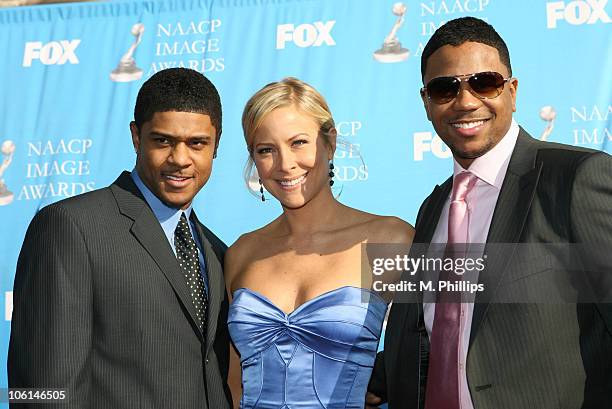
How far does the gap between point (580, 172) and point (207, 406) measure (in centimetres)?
167

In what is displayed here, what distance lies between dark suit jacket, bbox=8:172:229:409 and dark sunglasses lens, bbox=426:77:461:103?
1226mm

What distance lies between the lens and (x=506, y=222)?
2.50 m

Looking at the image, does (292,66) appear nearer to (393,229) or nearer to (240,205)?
(240,205)

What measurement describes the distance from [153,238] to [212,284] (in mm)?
362

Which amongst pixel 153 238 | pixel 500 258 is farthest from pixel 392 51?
pixel 500 258

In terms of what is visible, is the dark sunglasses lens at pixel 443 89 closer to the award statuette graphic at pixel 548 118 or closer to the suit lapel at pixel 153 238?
the suit lapel at pixel 153 238

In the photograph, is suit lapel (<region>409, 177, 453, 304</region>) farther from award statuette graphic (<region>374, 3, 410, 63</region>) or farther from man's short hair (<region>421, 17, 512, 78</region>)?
award statuette graphic (<region>374, 3, 410, 63</region>)

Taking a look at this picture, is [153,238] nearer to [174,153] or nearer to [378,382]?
[174,153]

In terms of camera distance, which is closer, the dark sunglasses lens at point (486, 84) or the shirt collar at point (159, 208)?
the dark sunglasses lens at point (486, 84)

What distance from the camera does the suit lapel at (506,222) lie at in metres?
2.45

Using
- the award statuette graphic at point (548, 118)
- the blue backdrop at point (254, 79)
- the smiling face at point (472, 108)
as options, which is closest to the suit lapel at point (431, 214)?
the smiling face at point (472, 108)

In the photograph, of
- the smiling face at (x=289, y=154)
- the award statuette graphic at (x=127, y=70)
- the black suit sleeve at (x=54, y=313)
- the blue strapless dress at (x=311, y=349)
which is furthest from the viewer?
the award statuette graphic at (x=127, y=70)

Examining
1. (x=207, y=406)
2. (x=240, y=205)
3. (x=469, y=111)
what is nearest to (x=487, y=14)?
(x=240, y=205)

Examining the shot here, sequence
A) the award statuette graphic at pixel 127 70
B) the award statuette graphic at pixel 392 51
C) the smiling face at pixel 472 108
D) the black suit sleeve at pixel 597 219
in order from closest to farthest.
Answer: the black suit sleeve at pixel 597 219
the smiling face at pixel 472 108
the award statuette graphic at pixel 392 51
the award statuette graphic at pixel 127 70
